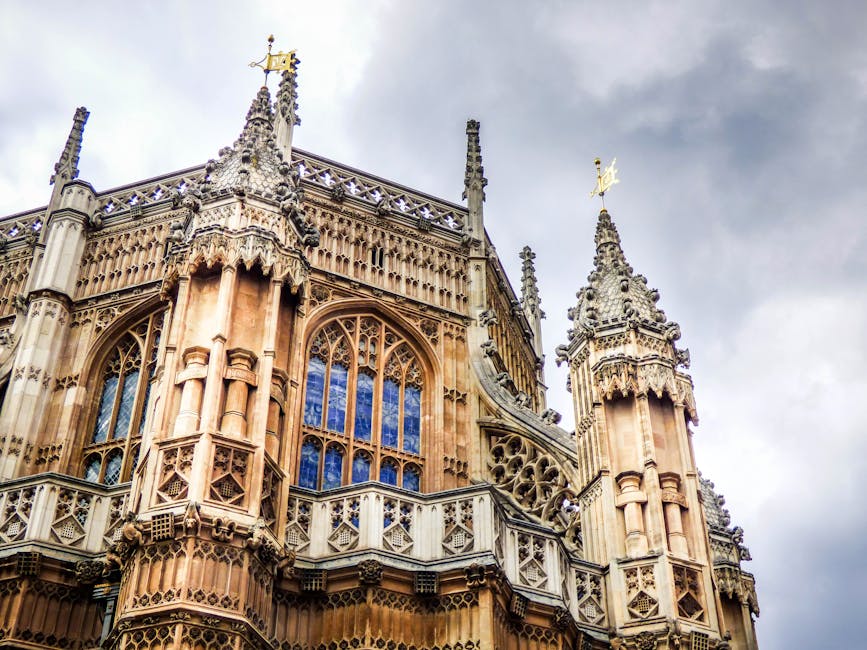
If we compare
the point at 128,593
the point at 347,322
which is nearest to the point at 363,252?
the point at 347,322

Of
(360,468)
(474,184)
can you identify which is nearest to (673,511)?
(360,468)

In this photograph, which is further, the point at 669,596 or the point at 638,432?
the point at 638,432

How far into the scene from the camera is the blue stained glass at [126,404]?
829 inches

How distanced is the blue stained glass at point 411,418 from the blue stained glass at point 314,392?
5.46 feet

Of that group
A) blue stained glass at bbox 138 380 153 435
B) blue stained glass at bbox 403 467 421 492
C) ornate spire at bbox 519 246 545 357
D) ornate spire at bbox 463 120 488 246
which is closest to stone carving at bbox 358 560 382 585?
blue stained glass at bbox 403 467 421 492

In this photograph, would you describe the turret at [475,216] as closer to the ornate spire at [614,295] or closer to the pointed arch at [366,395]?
the pointed arch at [366,395]

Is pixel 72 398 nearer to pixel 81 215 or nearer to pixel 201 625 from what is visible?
pixel 81 215

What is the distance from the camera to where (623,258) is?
2094 cm

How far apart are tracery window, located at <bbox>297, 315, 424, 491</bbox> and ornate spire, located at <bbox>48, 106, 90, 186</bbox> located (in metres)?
7.05

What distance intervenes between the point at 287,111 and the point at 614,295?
8.51 m

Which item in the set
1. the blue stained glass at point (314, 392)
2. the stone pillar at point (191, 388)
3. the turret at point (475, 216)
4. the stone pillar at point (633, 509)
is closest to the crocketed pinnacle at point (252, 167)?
the stone pillar at point (191, 388)

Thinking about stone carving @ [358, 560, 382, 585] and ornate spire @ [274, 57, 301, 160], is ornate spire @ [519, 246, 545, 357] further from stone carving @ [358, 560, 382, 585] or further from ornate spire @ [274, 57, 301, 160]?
stone carving @ [358, 560, 382, 585]

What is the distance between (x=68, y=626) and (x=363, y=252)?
10.1m

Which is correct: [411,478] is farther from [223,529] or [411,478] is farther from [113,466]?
[223,529]
